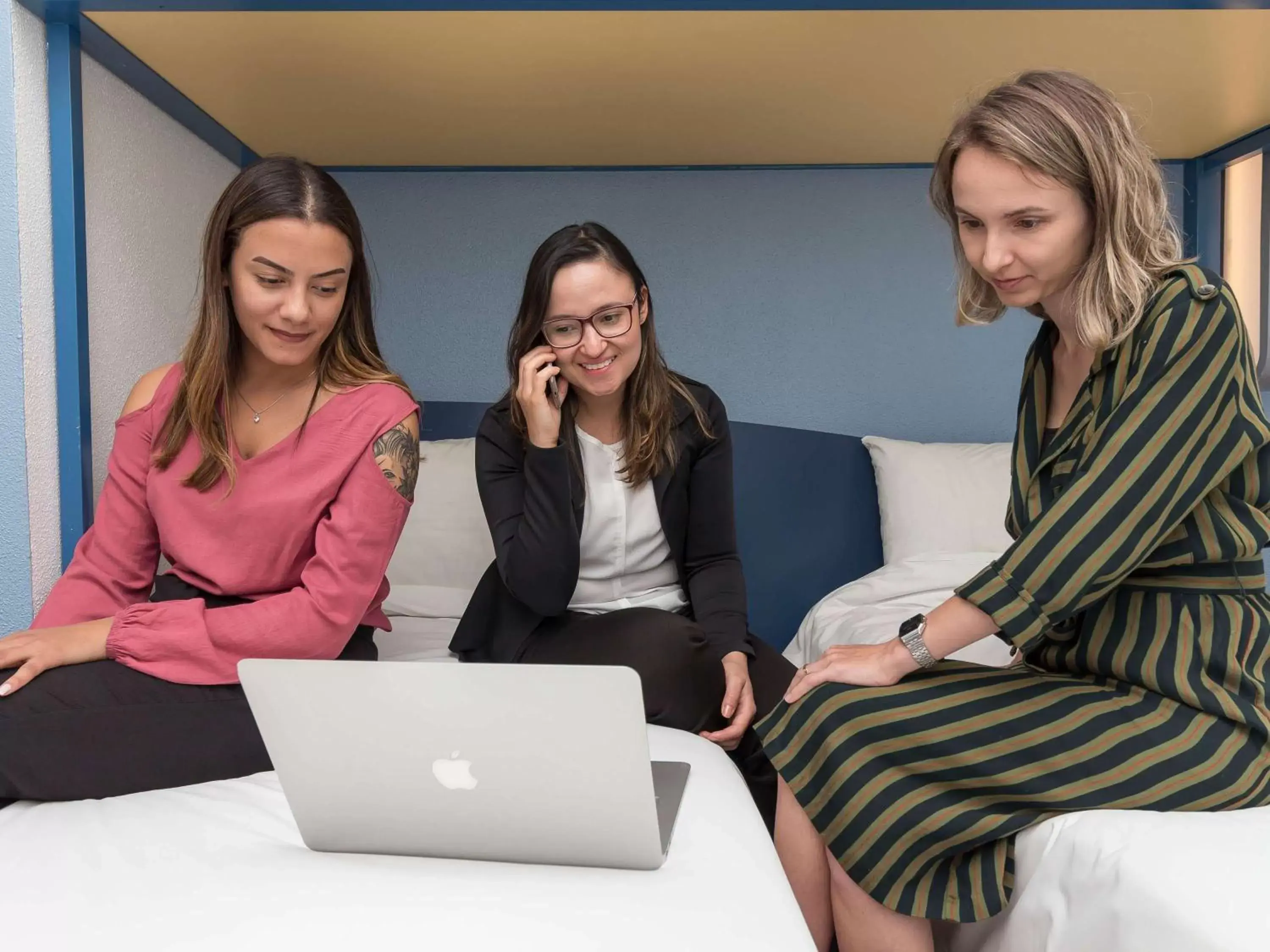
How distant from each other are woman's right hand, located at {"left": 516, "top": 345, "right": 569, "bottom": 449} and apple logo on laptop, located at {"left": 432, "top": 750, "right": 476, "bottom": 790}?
2.48 ft

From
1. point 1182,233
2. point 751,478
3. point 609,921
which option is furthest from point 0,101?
point 1182,233

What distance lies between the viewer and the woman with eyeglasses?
5.04 feet

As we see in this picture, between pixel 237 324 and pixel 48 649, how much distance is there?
0.51 m

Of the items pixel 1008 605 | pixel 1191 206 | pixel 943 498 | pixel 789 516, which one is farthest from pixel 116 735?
pixel 1191 206

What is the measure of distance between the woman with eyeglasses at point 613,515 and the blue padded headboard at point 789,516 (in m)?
0.62

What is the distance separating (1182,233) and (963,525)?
3.12 feet

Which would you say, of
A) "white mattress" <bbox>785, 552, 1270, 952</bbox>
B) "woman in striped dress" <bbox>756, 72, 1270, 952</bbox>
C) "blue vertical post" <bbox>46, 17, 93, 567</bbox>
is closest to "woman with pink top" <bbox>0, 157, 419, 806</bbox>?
"blue vertical post" <bbox>46, 17, 93, 567</bbox>

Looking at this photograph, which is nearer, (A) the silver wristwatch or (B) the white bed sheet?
(B) the white bed sheet

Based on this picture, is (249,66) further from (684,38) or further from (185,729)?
(185,729)

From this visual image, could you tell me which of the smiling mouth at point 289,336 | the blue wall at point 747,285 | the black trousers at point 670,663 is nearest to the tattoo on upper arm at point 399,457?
the smiling mouth at point 289,336

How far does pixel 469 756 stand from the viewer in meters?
0.86

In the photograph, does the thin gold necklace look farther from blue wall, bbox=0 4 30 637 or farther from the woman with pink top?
blue wall, bbox=0 4 30 637

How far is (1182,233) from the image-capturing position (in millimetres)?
2502

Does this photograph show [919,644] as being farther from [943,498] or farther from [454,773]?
[943,498]
